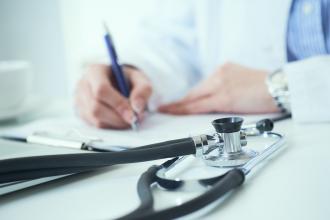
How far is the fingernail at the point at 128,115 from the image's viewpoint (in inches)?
17.2

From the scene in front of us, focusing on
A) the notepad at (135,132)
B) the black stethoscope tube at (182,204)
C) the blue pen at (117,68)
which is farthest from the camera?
the blue pen at (117,68)

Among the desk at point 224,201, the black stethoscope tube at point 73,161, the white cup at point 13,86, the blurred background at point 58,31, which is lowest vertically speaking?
the desk at point 224,201

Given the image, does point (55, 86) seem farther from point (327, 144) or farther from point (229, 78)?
point (327, 144)

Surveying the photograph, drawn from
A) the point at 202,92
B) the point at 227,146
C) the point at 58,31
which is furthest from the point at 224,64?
the point at 58,31

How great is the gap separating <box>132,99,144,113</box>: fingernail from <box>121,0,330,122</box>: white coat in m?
0.12

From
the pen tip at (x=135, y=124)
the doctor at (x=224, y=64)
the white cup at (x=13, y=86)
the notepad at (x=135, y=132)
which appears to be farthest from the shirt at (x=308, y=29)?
the white cup at (x=13, y=86)

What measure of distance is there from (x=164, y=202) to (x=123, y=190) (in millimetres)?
40

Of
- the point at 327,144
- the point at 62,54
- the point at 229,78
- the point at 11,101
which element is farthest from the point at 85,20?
the point at 327,144

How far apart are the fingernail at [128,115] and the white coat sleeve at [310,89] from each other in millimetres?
177

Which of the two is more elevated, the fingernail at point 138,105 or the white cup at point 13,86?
the white cup at point 13,86

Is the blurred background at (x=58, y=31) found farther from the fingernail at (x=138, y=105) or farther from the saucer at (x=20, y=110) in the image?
the fingernail at (x=138, y=105)

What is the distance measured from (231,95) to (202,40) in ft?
0.91

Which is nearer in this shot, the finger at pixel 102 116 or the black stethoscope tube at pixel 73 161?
the black stethoscope tube at pixel 73 161

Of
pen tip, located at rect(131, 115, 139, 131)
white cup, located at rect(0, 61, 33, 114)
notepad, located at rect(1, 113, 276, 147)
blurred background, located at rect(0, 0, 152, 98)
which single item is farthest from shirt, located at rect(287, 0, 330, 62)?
blurred background, located at rect(0, 0, 152, 98)
